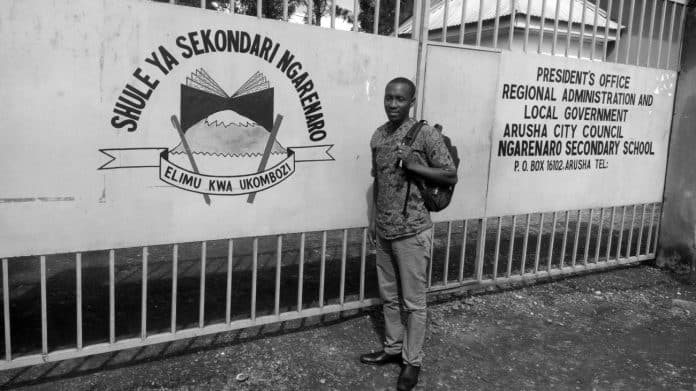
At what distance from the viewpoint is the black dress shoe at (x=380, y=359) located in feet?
12.0

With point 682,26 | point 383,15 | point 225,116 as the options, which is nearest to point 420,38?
point 225,116

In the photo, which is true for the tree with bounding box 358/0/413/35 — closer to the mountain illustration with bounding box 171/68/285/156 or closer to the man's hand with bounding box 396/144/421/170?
the mountain illustration with bounding box 171/68/285/156

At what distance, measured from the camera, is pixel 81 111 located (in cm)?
301

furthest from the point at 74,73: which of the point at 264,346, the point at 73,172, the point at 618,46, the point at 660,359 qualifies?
the point at 618,46

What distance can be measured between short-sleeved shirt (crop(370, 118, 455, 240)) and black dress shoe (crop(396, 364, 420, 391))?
32.1 inches

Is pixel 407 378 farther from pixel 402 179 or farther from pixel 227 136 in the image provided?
pixel 227 136

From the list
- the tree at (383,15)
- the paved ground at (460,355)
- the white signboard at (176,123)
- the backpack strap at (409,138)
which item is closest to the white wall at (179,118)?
the white signboard at (176,123)

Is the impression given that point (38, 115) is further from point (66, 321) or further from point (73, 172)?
point (66, 321)

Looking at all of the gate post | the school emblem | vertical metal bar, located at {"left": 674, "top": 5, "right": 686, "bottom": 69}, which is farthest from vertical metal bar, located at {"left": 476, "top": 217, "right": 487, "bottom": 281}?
vertical metal bar, located at {"left": 674, "top": 5, "right": 686, "bottom": 69}

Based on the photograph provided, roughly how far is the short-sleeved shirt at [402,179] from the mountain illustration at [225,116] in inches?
28.8

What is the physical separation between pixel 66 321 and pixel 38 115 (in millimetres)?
1857

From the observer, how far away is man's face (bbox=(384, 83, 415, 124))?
10.7 ft

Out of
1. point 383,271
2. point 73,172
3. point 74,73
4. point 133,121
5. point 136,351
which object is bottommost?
point 136,351

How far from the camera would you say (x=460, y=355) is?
3.88m
